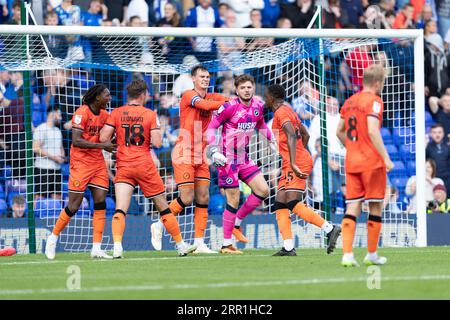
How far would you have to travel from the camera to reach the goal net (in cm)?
1661

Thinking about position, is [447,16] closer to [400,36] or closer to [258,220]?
[400,36]

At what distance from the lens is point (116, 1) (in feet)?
64.8

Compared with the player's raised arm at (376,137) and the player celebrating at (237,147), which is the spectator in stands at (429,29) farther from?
the player's raised arm at (376,137)

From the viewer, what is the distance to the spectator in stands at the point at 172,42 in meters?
18.1

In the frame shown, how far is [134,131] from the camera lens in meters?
13.5

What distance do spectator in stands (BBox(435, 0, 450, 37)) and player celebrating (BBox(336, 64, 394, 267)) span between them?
1110 centimetres

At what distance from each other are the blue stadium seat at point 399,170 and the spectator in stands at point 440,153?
80cm

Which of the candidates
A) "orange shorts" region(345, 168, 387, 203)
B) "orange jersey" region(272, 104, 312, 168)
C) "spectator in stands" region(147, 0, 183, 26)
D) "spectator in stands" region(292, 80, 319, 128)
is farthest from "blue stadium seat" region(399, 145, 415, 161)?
"orange shorts" region(345, 168, 387, 203)

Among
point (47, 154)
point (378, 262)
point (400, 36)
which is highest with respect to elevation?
point (400, 36)

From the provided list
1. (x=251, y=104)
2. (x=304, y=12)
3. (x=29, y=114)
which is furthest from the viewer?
(x=304, y=12)

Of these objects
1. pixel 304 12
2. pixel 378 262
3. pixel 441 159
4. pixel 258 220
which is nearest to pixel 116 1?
pixel 304 12

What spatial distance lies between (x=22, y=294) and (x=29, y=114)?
8364mm

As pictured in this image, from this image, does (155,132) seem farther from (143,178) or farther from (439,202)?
(439,202)

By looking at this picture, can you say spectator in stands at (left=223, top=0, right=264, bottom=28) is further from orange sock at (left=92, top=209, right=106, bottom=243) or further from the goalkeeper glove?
orange sock at (left=92, top=209, right=106, bottom=243)
